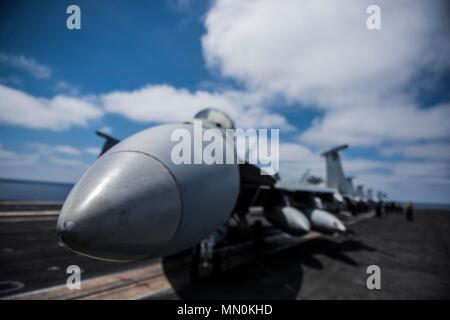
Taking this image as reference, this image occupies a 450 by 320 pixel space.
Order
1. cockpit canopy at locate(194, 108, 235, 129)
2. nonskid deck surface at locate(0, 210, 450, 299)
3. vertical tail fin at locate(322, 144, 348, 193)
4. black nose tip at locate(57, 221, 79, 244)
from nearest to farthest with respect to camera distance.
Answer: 1. black nose tip at locate(57, 221, 79, 244)
2. nonskid deck surface at locate(0, 210, 450, 299)
3. cockpit canopy at locate(194, 108, 235, 129)
4. vertical tail fin at locate(322, 144, 348, 193)

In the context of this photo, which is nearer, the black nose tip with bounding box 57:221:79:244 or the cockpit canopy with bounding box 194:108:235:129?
the black nose tip with bounding box 57:221:79:244

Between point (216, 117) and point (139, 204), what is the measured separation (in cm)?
471

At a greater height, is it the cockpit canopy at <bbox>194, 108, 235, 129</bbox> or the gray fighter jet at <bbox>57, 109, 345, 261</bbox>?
the cockpit canopy at <bbox>194, 108, 235, 129</bbox>

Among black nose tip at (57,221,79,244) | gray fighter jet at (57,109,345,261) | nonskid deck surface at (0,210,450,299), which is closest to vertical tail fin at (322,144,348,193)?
nonskid deck surface at (0,210,450,299)

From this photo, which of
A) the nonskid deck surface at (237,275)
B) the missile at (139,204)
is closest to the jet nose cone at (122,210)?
the missile at (139,204)

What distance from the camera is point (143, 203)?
1.80 metres

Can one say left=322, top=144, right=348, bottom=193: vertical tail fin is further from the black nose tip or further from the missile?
the black nose tip

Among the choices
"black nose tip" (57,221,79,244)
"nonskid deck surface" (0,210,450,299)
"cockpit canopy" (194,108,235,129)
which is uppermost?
"cockpit canopy" (194,108,235,129)

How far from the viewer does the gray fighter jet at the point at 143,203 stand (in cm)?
162

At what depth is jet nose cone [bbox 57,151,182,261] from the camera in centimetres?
160

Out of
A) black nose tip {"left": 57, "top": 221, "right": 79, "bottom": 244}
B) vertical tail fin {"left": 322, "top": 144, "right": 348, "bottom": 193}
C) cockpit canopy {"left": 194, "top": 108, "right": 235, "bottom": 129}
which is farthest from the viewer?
vertical tail fin {"left": 322, "top": 144, "right": 348, "bottom": 193}

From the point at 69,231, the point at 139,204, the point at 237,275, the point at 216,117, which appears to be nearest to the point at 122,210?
the point at 139,204

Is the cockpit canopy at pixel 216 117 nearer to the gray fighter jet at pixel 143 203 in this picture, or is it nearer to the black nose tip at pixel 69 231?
the gray fighter jet at pixel 143 203
